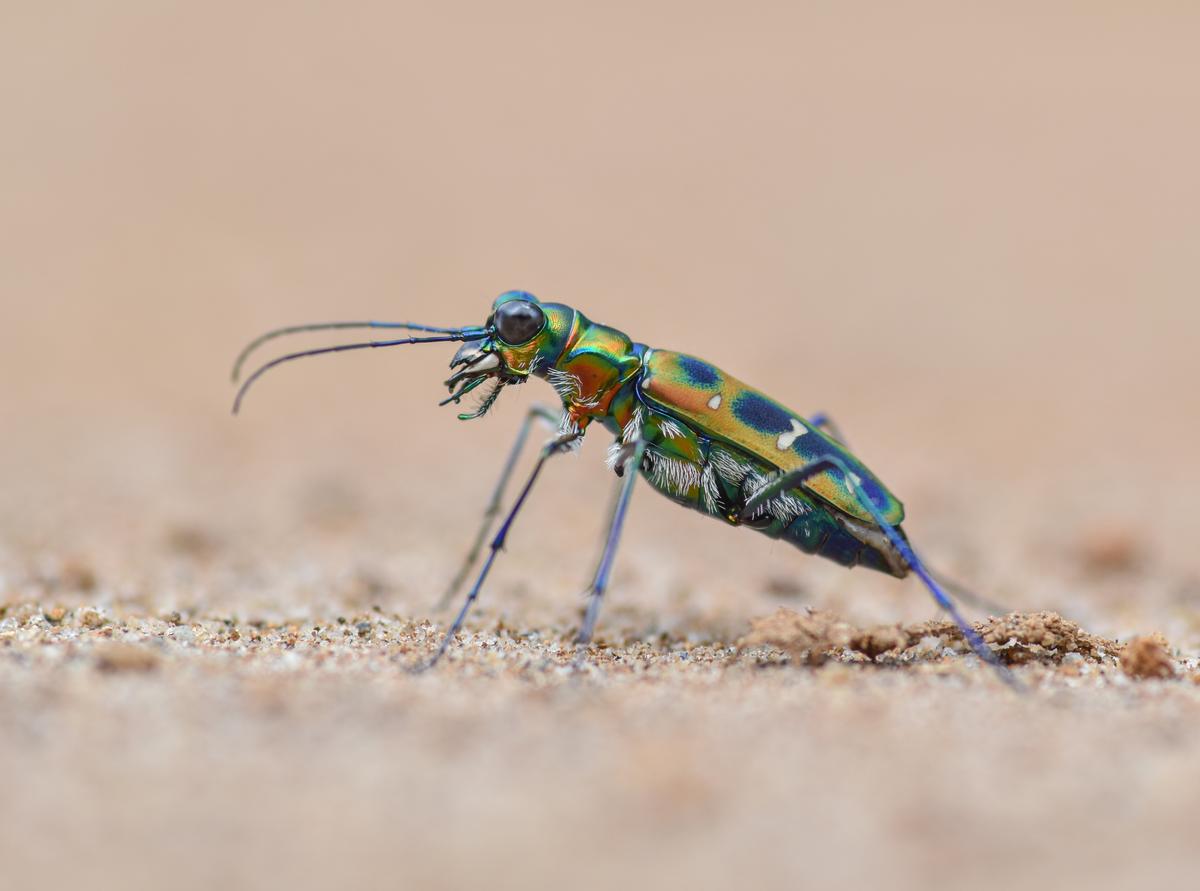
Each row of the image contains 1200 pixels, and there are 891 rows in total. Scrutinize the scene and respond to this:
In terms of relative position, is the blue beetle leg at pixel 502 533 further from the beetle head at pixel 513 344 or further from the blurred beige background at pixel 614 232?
the blurred beige background at pixel 614 232

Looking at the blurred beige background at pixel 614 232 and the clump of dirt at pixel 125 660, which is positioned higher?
the blurred beige background at pixel 614 232

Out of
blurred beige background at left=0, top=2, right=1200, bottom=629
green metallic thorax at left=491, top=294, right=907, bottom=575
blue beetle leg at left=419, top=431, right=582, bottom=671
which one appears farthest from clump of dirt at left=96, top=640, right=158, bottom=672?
blurred beige background at left=0, top=2, right=1200, bottom=629

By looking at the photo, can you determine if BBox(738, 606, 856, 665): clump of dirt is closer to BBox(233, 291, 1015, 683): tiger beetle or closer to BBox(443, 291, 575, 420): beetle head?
BBox(233, 291, 1015, 683): tiger beetle

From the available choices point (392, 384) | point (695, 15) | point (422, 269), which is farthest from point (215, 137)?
point (695, 15)

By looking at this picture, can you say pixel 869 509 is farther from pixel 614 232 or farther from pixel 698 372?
pixel 614 232

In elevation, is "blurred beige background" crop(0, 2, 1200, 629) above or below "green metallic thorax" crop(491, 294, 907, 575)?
above

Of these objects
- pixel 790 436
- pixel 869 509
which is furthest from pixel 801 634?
pixel 790 436

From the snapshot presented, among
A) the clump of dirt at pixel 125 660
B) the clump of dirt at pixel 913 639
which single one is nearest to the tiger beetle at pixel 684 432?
the clump of dirt at pixel 913 639
